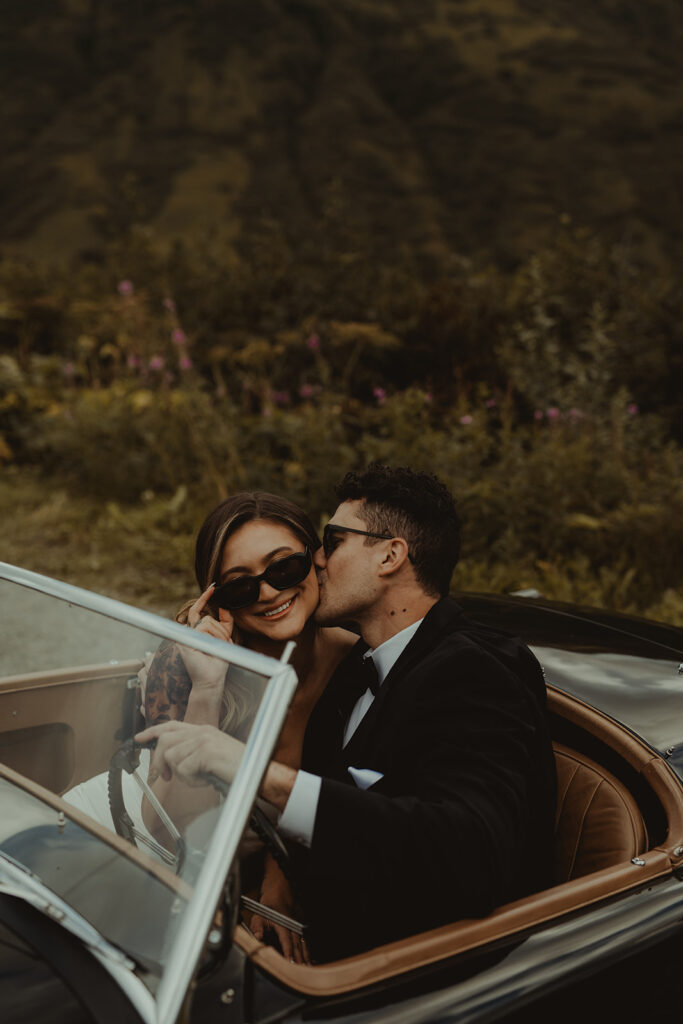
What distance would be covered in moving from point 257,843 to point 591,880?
0.60 m

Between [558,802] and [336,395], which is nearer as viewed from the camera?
[558,802]

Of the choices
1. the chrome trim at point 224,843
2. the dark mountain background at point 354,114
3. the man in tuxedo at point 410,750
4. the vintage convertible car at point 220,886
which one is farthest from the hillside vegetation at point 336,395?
the dark mountain background at point 354,114

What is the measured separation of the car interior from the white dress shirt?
16cm

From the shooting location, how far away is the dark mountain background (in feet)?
87.6

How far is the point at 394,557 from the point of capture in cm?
182

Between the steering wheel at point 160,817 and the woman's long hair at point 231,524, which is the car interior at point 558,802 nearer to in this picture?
the steering wheel at point 160,817

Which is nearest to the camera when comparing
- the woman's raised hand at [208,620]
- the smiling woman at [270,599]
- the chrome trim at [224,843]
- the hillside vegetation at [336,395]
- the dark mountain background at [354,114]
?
the chrome trim at [224,843]

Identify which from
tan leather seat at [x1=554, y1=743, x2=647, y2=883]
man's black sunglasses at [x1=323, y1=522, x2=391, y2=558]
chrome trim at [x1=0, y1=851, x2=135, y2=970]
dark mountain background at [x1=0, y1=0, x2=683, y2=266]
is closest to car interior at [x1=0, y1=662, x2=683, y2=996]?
tan leather seat at [x1=554, y1=743, x2=647, y2=883]

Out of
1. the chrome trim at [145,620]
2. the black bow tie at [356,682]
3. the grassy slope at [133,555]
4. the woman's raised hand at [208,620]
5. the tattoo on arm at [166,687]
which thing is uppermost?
the chrome trim at [145,620]

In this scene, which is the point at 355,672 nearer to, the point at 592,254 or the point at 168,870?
the point at 168,870

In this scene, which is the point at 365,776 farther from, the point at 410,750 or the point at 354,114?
the point at 354,114

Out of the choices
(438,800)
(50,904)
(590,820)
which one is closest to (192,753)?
(50,904)

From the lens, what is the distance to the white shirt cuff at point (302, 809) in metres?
1.27

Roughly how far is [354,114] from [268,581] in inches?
1304
